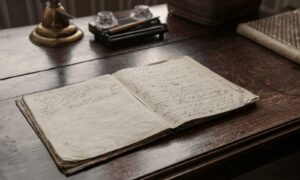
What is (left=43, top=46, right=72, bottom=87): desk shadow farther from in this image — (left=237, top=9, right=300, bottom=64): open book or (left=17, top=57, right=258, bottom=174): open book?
(left=237, top=9, right=300, bottom=64): open book

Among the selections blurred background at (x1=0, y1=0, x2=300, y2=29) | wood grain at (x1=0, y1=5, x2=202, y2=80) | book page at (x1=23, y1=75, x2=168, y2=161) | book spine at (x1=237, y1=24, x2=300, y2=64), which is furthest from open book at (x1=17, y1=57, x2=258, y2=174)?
blurred background at (x1=0, y1=0, x2=300, y2=29)

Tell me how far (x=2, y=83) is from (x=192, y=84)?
1.37 ft

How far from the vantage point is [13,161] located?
0.65m

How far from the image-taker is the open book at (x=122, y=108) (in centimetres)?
67

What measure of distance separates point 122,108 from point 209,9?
0.55 meters

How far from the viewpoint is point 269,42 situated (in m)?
1.09

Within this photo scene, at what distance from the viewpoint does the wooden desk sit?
650mm

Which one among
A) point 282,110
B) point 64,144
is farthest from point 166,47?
point 64,144

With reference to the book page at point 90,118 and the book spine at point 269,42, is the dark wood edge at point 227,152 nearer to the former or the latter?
the book page at point 90,118

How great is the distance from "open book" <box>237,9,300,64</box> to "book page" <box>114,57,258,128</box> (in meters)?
0.25

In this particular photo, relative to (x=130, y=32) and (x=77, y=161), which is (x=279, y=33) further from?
(x=77, y=161)

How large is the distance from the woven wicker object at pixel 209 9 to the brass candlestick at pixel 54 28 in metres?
0.38

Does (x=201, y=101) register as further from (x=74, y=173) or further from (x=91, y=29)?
(x=91, y=29)

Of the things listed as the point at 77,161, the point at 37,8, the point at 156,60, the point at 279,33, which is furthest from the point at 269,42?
the point at 37,8
